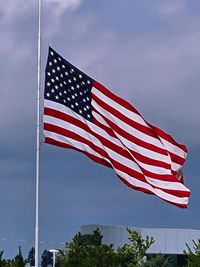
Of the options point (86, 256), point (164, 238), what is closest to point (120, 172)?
point (86, 256)

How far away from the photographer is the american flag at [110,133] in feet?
63.3

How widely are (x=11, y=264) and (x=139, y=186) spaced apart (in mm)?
30961

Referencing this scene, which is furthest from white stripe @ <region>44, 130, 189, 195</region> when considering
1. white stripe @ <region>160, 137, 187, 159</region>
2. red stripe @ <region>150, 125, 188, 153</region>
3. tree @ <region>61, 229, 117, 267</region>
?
tree @ <region>61, 229, 117, 267</region>

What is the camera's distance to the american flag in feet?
63.3

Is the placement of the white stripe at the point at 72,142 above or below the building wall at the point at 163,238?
below

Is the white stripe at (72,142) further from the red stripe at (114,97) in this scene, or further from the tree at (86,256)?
the tree at (86,256)

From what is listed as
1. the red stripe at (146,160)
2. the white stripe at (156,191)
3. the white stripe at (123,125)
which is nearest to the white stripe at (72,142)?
the white stripe at (156,191)

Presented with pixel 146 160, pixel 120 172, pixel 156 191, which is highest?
pixel 146 160

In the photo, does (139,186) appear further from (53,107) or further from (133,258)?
(133,258)

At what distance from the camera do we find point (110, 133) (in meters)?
20.0

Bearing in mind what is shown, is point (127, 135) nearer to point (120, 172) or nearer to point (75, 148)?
point (120, 172)

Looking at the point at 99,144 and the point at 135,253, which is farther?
the point at 135,253

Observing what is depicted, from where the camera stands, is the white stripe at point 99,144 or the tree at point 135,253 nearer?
the white stripe at point 99,144

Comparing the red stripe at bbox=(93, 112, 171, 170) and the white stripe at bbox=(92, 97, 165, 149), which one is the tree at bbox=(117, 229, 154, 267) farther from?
the white stripe at bbox=(92, 97, 165, 149)
